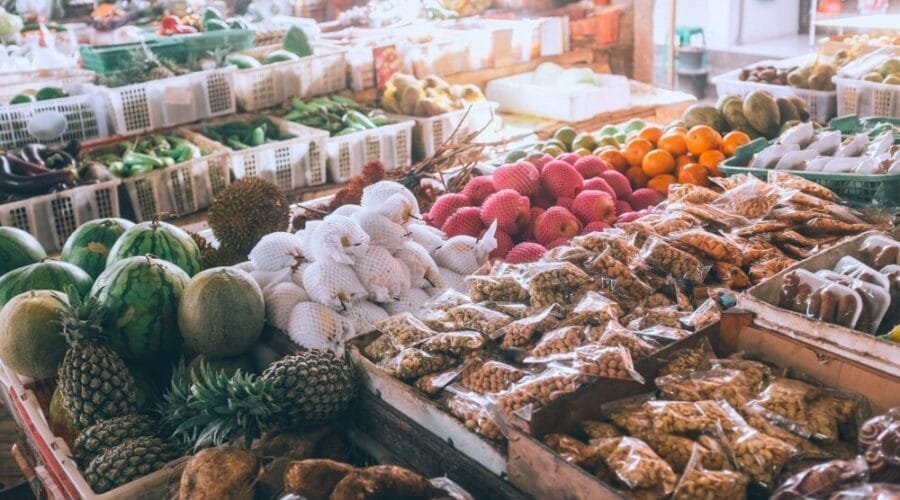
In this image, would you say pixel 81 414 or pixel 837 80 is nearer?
pixel 81 414

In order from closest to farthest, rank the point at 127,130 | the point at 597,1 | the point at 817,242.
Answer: the point at 817,242 < the point at 127,130 < the point at 597,1

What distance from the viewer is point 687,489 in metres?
1.26

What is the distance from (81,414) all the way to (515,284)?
114cm

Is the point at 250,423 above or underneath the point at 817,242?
underneath

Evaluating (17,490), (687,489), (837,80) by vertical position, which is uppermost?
(837,80)

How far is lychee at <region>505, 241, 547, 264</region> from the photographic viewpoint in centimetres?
240

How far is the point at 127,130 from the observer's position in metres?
4.65

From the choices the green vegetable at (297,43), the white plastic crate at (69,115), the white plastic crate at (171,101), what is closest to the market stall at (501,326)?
the white plastic crate at (69,115)

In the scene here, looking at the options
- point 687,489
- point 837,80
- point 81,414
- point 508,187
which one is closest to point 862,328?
point 687,489

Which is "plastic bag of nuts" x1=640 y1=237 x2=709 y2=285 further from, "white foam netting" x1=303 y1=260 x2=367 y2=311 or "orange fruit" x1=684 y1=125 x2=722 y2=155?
"orange fruit" x1=684 y1=125 x2=722 y2=155

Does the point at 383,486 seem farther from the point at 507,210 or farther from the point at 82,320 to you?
the point at 507,210

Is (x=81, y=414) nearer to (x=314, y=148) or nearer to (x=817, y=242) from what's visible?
(x=817, y=242)

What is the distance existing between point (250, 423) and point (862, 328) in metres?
1.36

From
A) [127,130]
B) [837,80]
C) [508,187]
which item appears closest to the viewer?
[508,187]
